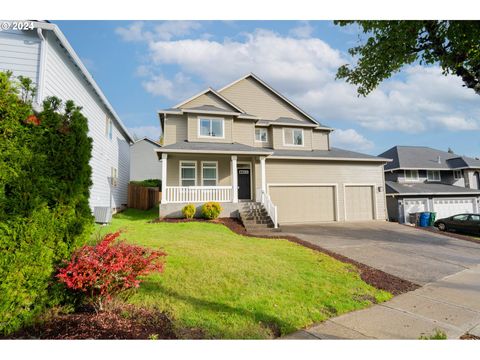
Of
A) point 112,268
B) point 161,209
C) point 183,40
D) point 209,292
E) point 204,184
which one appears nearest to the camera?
point 112,268

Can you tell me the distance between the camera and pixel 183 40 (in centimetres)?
716

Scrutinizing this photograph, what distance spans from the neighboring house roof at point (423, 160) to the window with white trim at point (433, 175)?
0.57 meters

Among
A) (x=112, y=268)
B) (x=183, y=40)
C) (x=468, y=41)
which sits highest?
(x=183, y=40)

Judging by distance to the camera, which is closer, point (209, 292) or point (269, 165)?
point (209, 292)

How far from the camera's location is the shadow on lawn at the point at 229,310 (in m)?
3.49

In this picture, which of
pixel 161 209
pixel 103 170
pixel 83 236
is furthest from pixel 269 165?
pixel 83 236

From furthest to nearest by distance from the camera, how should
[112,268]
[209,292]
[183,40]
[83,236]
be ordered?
[183,40] → [209,292] → [83,236] → [112,268]

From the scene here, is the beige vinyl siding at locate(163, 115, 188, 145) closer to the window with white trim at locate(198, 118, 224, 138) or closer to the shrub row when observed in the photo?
the window with white trim at locate(198, 118, 224, 138)

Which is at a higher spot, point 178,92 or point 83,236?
point 178,92

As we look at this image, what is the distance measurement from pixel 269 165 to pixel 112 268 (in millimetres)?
13090

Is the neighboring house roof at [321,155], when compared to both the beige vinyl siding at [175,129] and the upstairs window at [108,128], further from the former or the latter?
the upstairs window at [108,128]

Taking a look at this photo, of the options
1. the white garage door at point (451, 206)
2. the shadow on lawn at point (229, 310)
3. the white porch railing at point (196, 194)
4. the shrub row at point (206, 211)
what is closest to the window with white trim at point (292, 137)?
the white porch railing at point (196, 194)

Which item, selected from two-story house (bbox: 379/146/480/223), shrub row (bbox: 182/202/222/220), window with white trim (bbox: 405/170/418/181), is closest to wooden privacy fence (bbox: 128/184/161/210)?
shrub row (bbox: 182/202/222/220)
